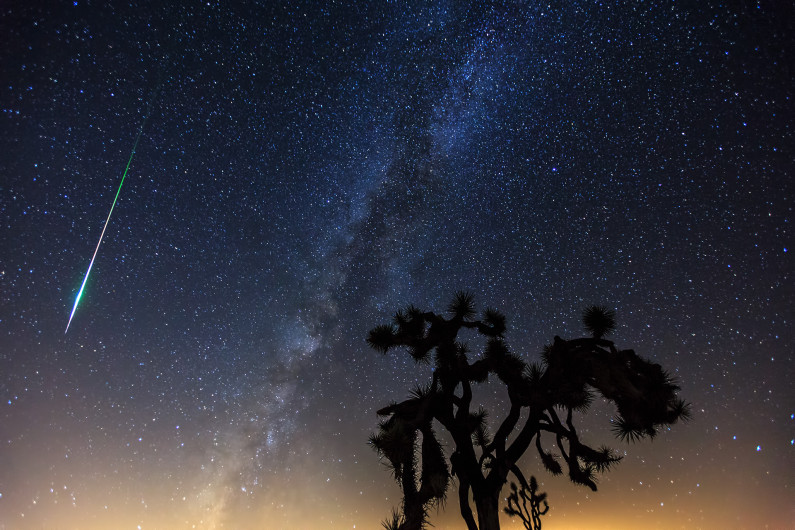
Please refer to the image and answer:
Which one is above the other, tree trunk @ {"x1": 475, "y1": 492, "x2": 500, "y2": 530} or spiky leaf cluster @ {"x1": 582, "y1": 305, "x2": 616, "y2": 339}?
spiky leaf cluster @ {"x1": 582, "y1": 305, "x2": 616, "y2": 339}

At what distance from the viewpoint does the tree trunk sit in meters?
6.52

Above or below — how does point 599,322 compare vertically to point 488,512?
above

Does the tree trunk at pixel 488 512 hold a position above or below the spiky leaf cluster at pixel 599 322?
below

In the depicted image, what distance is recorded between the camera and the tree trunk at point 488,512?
6516mm

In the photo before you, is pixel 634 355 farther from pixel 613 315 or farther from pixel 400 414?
pixel 400 414

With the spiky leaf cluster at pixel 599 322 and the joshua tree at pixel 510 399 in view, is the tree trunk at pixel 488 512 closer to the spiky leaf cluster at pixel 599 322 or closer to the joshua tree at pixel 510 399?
the joshua tree at pixel 510 399

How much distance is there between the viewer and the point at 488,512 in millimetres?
6621

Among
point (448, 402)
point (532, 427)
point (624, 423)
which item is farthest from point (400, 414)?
point (624, 423)

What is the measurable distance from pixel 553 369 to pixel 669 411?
1.70m

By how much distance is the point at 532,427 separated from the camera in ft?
24.0

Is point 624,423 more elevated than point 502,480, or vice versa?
point 624,423

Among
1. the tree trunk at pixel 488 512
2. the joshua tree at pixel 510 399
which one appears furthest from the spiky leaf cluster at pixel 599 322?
the tree trunk at pixel 488 512

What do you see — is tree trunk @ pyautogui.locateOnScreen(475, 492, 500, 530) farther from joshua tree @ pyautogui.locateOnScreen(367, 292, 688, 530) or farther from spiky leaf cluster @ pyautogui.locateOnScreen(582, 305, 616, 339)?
spiky leaf cluster @ pyautogui.locateOnScreen(582, 305, 616, 339)

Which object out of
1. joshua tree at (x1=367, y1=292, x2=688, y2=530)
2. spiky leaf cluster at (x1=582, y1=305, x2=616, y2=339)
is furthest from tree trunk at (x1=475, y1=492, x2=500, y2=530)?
spiky leaf cluster at (x1=582, y1=305, x2=616, y2=339)
